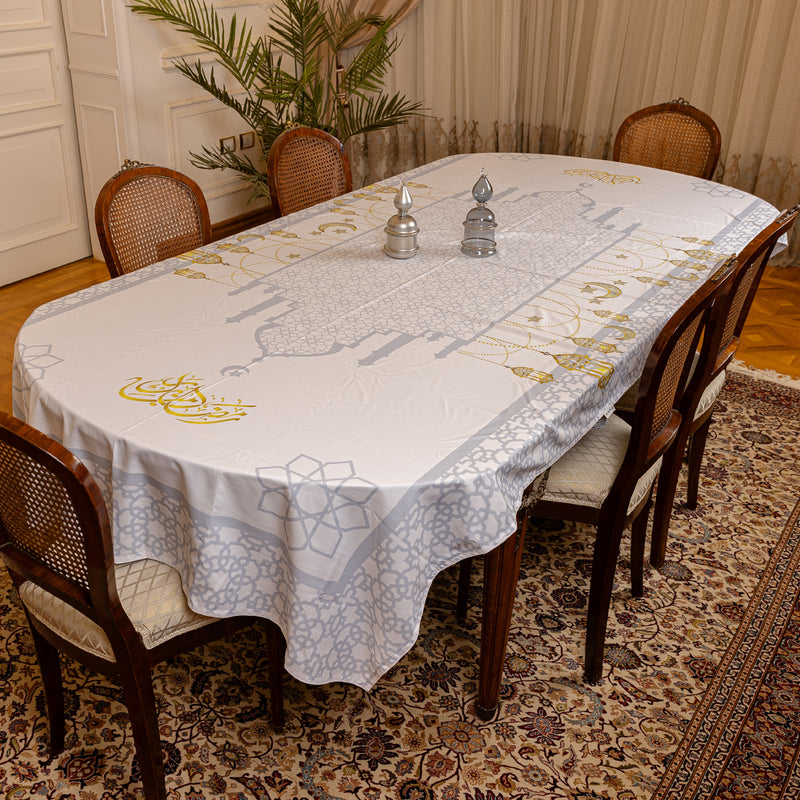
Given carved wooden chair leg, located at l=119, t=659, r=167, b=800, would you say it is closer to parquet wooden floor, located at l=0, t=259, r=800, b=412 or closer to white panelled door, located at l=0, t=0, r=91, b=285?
parquet wooden floor, located at l=0, t=259, r=800, b=412

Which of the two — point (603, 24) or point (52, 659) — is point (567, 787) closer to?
point (52, 659)

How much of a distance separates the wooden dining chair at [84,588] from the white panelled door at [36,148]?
283 centimetres

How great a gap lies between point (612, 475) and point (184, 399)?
962 mm

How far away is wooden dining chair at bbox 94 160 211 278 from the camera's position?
91.0 inches

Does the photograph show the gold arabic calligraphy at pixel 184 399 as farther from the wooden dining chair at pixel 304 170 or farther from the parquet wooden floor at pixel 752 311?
the parquet wooden floor at pixel 752 311

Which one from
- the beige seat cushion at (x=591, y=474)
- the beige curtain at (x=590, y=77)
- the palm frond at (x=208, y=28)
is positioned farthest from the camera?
the beige curtain at (x=590, y=77)

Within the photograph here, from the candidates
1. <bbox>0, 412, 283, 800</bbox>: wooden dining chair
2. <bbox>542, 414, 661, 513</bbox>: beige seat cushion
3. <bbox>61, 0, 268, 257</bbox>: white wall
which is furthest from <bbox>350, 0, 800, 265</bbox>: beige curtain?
<bbox>0, 412, 283, 800</bbox>: wooden dining chair

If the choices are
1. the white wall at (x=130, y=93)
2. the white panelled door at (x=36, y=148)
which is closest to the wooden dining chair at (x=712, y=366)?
the white wall at (x=130, y=93)

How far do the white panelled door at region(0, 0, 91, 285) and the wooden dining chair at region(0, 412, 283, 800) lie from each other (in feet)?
9.28

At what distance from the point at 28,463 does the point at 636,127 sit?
283 cm

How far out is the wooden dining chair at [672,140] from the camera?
10.7ft

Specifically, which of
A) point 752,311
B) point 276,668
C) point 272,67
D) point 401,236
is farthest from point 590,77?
point 276,668

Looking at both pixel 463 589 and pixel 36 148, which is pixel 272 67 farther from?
pixel 463 589

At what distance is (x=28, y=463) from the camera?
51.8 inches
